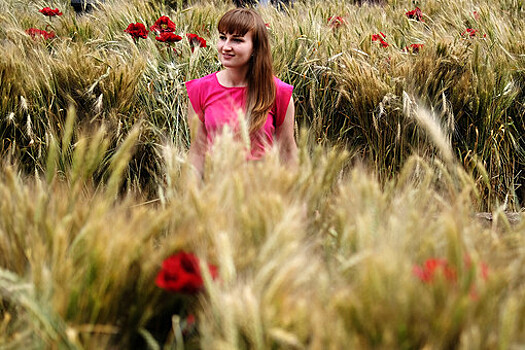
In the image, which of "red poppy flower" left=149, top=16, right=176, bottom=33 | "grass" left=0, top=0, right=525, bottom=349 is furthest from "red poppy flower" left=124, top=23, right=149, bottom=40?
"grass" left=0, top=0, right=525, bottom=349

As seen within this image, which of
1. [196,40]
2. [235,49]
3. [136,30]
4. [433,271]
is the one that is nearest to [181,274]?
[433,271]

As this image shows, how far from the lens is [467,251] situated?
86 centimetres

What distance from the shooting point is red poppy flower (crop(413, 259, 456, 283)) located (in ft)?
2.51

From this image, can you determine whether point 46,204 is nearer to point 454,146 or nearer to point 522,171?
point 454,146

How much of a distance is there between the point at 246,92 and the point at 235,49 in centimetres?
19

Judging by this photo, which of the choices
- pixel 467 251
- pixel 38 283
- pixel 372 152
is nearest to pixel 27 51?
pixel 372 152

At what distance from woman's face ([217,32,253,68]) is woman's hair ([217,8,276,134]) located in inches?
Result: 0.8

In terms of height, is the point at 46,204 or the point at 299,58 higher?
the point at 46,204

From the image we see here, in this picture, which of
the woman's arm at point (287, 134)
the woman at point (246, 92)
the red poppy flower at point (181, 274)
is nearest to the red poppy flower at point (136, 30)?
the woman at point (246, 92)

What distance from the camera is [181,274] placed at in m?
0.83

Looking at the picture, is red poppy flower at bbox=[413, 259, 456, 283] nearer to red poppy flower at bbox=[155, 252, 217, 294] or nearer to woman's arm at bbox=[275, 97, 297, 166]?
red poppy flower at bbox=[155, 252, 217, 294]

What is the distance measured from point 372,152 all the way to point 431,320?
1.92 metres

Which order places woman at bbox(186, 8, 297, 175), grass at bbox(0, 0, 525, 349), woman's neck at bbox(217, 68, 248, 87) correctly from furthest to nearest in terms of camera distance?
A: 1. woman's neck at bbox(217, 68, 248, 87)
2. woman at bbox(186, 8, 297, 175)
3. grass at bbox(0, 0, 525, 349)

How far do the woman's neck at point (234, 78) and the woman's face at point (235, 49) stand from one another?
3.5 inches
